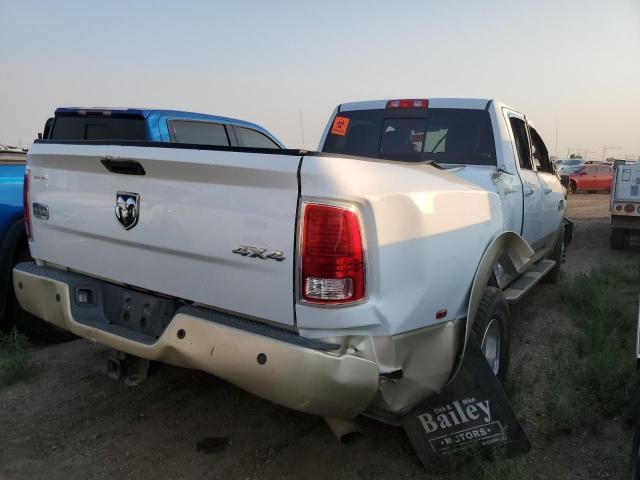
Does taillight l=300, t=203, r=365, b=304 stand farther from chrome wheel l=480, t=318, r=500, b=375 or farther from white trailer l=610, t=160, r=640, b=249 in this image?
white trailer l=610, t=160, r=640, b=249

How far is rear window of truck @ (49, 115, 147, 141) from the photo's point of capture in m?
5.43

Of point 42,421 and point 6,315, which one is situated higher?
point 6,315

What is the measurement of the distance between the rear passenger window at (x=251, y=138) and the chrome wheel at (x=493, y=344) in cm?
407

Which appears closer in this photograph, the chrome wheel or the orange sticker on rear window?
the chrome wheel

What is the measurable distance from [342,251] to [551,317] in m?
4.13

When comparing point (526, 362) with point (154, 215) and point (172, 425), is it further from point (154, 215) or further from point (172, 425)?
point (154, 215)

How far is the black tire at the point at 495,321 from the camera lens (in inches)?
125

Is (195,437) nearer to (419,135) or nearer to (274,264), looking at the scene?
(274,264)

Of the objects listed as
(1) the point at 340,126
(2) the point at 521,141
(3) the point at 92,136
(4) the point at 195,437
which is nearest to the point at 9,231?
(3) the point at 92,136

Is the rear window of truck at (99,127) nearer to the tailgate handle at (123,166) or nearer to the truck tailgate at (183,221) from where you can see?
the truck tailgate at (183,221)

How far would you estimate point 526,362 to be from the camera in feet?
14.2

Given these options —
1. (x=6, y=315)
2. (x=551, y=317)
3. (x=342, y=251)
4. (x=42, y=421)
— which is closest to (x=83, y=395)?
(x=42, y=421)

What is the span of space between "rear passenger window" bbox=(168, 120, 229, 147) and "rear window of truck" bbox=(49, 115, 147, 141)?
1.09 feet

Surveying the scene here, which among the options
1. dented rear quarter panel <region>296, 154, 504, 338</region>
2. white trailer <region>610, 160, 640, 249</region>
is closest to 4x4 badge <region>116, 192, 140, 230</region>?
dented rear quarter panel <region>296, 154, 504, 338</region>
